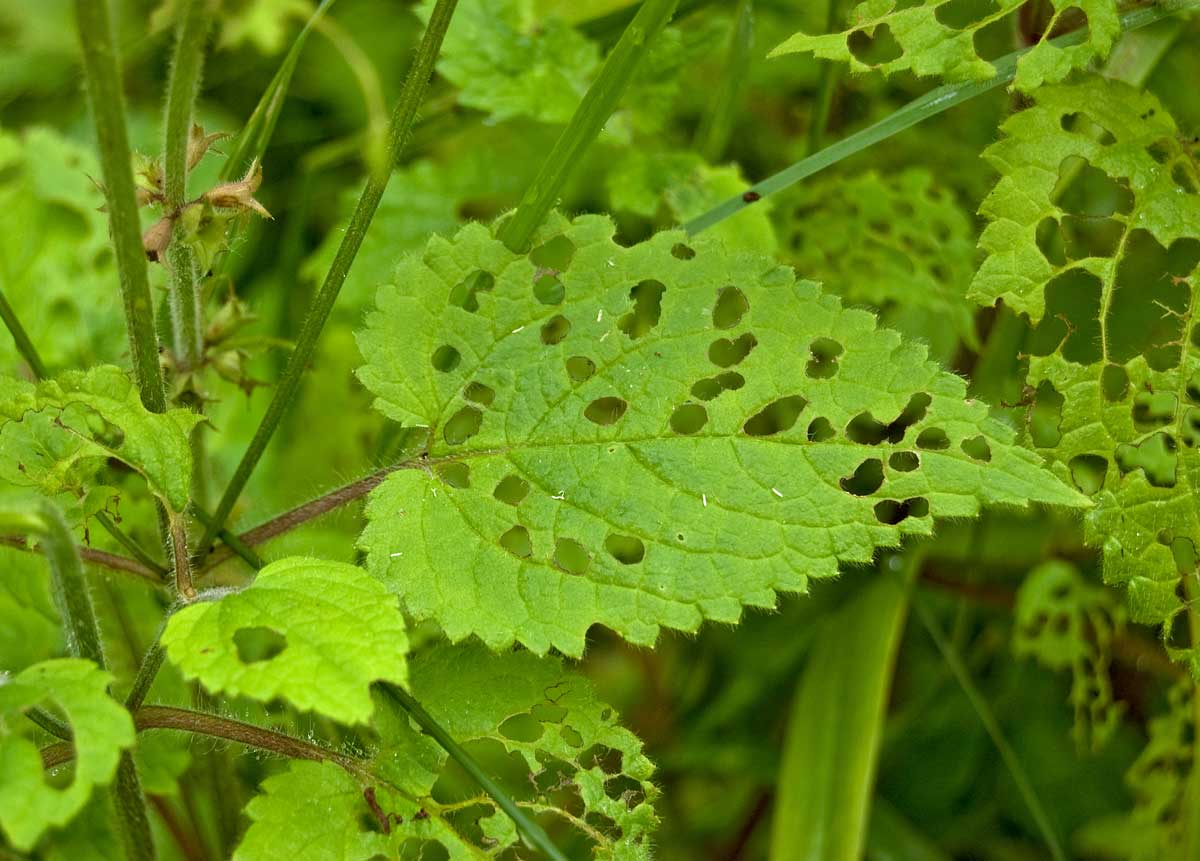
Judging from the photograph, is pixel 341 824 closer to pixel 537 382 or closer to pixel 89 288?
pixel 537 382

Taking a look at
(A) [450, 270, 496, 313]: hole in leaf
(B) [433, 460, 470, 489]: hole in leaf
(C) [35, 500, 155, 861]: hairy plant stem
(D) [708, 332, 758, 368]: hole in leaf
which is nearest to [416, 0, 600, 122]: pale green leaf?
(A) [450, 270, 496, 313]: hole in leaf

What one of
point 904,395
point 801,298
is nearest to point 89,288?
point 801,298

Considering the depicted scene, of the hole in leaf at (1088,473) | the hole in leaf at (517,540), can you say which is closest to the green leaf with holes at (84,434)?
the hole in leaf at (517,540)

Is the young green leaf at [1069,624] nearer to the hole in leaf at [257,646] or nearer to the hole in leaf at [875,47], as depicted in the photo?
the hole in leaf at [875,47]

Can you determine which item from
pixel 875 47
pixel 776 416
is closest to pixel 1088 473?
pixel 776 416

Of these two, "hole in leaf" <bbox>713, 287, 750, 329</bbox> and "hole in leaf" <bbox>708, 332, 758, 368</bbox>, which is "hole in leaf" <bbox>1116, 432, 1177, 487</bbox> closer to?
"hole in leaf" <bbox>708, 332, 758, 368</bbox>

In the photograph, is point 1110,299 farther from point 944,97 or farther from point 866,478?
point 866,478
